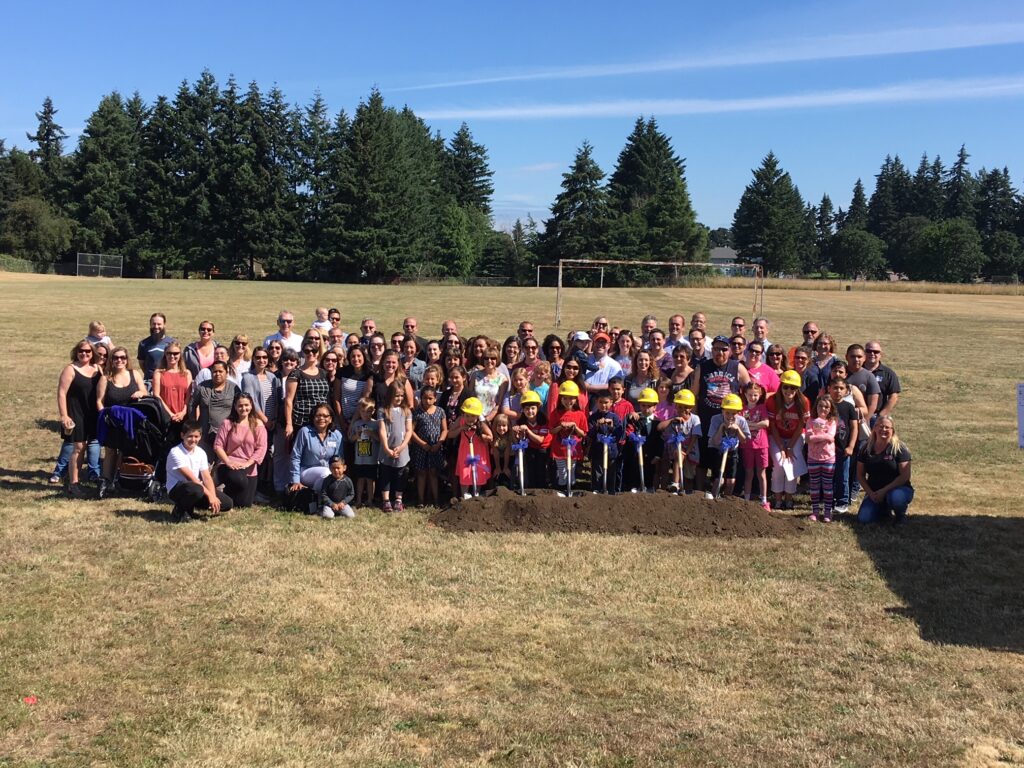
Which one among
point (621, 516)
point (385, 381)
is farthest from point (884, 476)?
point (385, 381)

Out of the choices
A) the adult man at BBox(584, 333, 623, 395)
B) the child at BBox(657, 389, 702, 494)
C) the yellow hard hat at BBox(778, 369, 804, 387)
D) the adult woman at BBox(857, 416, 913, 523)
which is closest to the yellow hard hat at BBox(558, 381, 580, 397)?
the adult man at BBox(584, 333, 623, 395)

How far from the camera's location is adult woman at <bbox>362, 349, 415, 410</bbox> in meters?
9.40

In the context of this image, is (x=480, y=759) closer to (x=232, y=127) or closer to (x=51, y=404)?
(x=51, y=404)

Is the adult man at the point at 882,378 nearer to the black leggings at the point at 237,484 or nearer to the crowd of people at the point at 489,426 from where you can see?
the crowd of people at the point at 489,426

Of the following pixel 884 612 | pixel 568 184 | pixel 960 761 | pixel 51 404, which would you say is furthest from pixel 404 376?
pixel 568 184

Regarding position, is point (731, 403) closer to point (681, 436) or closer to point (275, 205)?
point (681, 436)

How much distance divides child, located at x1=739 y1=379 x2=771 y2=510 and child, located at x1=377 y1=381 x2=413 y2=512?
3496 millimetres

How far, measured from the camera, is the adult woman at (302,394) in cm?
937

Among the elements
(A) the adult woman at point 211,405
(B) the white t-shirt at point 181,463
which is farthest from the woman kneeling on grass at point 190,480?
(A) the adult woman at point 211,405

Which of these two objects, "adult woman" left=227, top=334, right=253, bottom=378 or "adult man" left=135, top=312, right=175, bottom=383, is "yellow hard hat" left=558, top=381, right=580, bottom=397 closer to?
"adult woman" left=227, top=334, right=253, bottom=378

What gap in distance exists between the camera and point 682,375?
32.5 ft

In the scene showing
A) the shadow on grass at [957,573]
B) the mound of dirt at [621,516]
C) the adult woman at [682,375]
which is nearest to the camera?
the shadow on grass at [957,573]

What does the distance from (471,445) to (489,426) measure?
280 millimetres

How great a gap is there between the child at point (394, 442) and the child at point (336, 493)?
436mm
